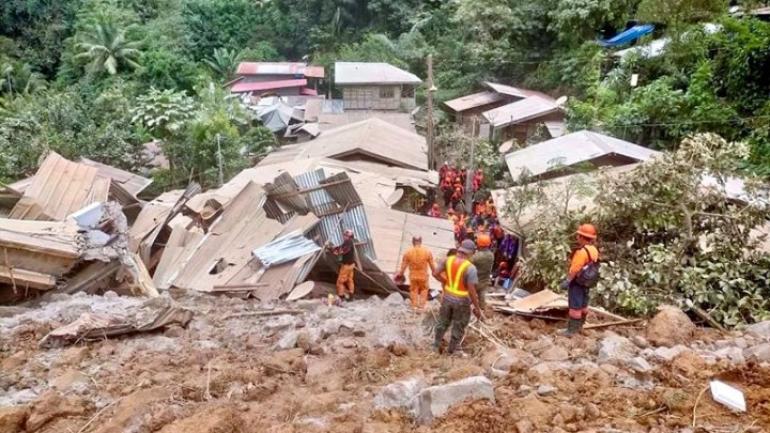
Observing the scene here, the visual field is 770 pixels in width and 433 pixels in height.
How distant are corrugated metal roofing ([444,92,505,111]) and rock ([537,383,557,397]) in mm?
23055

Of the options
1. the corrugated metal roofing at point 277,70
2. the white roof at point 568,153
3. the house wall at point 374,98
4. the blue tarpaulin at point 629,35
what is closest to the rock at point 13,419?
the white roof at point 568,153

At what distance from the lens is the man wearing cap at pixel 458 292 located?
250 inches

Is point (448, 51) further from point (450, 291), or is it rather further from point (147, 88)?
point (450, 291)

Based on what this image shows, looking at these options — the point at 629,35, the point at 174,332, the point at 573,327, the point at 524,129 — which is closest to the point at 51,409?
the point at 174,332

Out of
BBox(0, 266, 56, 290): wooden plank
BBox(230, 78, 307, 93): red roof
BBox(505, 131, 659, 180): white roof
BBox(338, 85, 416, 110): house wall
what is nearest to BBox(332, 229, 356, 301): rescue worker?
BBox(0, 266, 56, 290): wooden plank

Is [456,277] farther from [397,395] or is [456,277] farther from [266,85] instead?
[266,85]

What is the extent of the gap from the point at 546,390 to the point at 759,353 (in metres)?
2.20

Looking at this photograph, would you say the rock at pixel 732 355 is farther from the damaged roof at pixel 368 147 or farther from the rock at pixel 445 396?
the damaged roof at pixel 368 147

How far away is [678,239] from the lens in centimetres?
916

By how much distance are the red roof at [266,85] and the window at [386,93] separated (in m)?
6.94

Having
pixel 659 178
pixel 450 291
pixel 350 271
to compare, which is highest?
pixel 659 178

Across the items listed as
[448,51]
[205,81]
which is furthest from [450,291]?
[205,81]

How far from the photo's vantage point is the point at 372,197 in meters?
14.0

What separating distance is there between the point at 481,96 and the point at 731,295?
21.1 m
